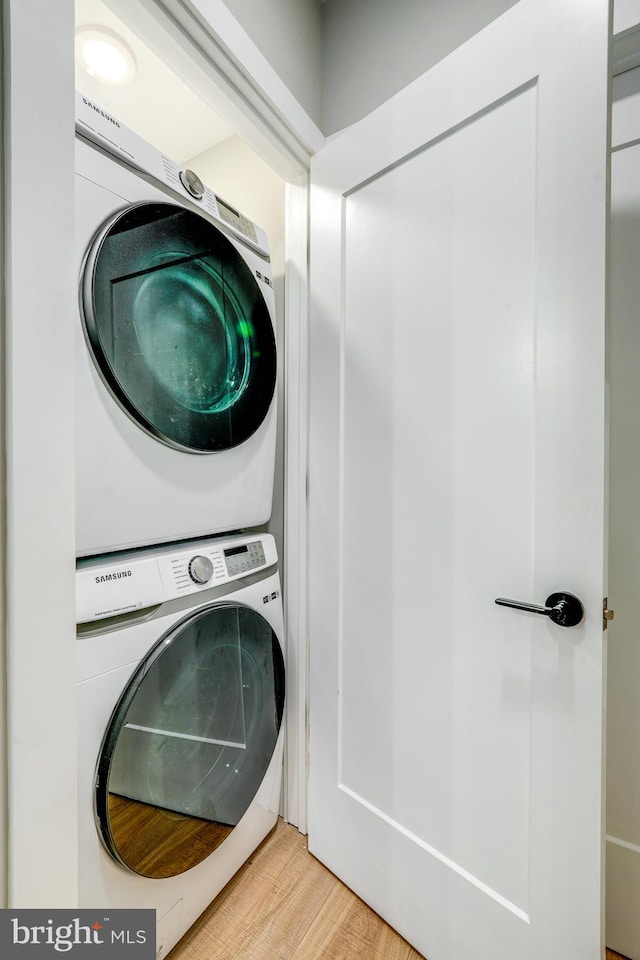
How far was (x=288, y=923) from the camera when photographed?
1.07 m

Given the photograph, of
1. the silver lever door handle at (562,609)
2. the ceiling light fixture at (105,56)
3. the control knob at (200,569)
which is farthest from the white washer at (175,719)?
the ceiling light fixture at (105,56)

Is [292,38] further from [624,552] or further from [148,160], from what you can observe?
[624,552]

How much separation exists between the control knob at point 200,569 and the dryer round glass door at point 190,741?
0.23 feet

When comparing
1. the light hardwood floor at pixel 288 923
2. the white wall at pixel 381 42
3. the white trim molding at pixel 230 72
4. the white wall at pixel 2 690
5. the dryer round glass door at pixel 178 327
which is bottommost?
the light hardwood floor at pixel 288 923

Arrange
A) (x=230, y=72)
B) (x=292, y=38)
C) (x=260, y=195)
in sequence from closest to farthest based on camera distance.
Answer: (x=230, y=72)
(x=292, y=38)
(x=260, y=195)

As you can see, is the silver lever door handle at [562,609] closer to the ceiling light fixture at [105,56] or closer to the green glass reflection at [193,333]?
the green glass reflection at [193,333]

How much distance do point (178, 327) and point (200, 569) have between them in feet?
1.81

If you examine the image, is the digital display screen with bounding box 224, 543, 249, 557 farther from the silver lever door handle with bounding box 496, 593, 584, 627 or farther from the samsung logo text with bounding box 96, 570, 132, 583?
the silver lever door handle with bounding box 496, 593, 584, 627

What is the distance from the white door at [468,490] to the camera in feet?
2.51

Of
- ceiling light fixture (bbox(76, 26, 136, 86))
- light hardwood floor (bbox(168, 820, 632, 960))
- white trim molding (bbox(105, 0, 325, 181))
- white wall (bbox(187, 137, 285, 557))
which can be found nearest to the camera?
white trim molding (bbox(105, 0, 325, 181))

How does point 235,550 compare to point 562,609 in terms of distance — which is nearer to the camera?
point 562,609

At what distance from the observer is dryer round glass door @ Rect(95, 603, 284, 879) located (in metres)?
A: 0.81

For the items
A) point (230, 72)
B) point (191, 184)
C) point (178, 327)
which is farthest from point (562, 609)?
point (230, 72)

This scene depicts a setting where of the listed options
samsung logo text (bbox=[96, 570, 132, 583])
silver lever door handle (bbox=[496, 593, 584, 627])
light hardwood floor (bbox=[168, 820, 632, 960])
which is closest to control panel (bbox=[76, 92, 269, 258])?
samsung logo text (bbox=[96, 570, 132, 583])
